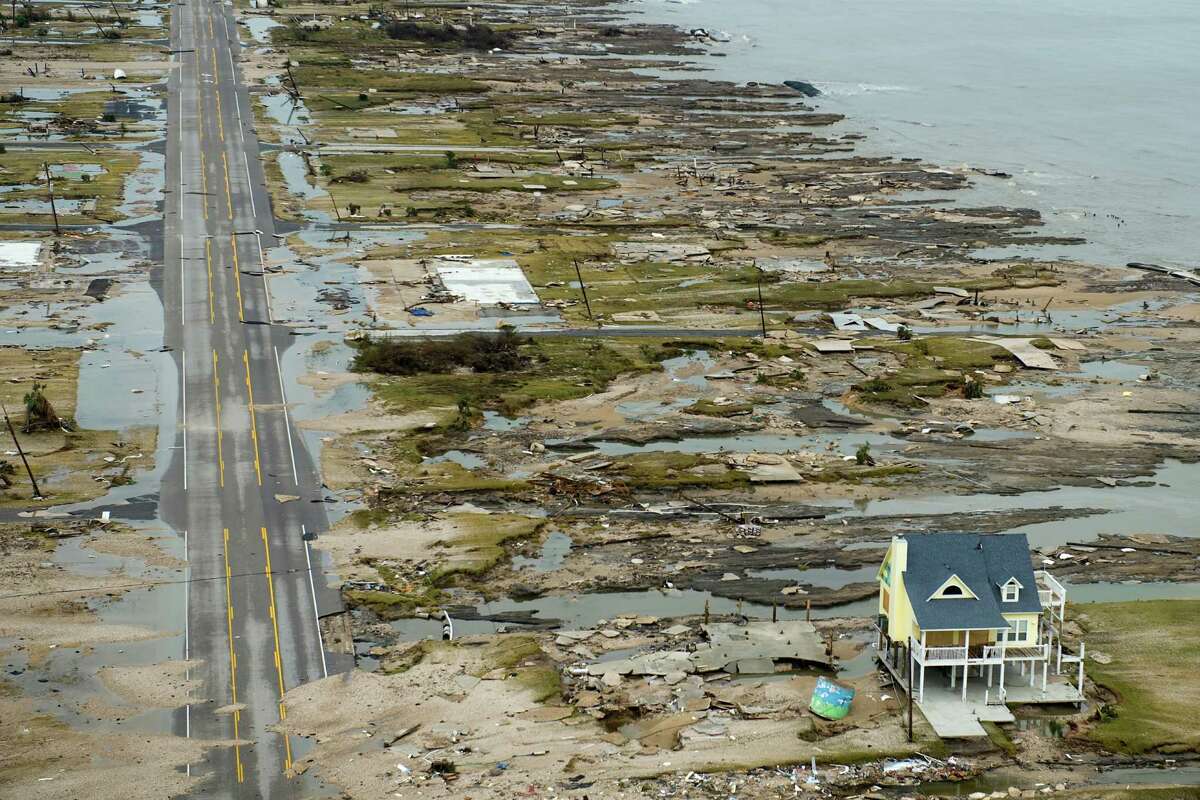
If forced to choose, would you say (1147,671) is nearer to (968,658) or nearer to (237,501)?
(968,658)

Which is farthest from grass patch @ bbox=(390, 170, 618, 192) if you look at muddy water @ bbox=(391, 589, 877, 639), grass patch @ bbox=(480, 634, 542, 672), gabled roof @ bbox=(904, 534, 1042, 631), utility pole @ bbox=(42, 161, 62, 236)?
gabled roof @ bbox=(904, 534, 1042, 631)

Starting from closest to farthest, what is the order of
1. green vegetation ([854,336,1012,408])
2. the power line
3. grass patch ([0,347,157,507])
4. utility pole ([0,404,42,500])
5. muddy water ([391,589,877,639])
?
muddy water ([391,589,877,639]) < the power line < utility pole ([0,404,42,500]) < grass patch ([0,347,157,507]) < green vegetation ([854,336,1012,408])

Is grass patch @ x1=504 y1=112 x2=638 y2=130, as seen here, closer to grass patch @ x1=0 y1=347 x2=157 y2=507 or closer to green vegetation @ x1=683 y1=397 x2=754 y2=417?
green vegetation @ x1=683 y1=397 x2=754 y2=417

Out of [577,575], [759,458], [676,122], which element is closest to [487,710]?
[577,575]

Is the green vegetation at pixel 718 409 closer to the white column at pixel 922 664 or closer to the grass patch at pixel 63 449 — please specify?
the grass patch at pixel 63 449

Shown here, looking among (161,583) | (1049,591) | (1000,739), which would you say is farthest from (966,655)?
(161,583)

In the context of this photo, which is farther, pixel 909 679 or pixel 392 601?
pixel 392 601
